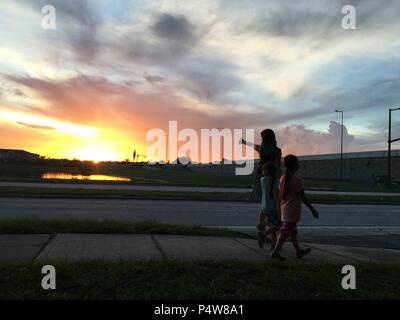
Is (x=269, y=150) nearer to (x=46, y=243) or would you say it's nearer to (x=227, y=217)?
(x=46, y=243)

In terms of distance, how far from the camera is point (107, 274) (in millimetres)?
4965

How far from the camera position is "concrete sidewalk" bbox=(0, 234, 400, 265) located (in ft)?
20.7

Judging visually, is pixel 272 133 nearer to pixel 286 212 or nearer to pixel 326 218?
pixel 286 212

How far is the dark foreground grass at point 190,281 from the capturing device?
14.5ft

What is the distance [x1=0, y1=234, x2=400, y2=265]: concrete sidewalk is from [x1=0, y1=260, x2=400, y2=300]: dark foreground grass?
2.37 feet

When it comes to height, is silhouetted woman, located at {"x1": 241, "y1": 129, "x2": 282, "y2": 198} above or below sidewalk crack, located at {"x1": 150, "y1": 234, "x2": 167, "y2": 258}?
above

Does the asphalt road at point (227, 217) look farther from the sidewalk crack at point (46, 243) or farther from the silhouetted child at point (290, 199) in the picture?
the sidewalk crack at point (46, 243)

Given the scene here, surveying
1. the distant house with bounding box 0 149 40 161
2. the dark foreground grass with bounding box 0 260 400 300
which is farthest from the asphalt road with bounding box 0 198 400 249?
the distant house with bounding box 0 149 40 161

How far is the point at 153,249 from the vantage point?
22.6ft

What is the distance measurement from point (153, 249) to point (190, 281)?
6.90ft

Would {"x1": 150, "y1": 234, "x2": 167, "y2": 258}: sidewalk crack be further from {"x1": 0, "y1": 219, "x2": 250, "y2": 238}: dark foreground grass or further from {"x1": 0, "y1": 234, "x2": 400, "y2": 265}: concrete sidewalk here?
{"x1": 0, "y1": 219, "x2": 250, "y2": 238}: dark foreground grass

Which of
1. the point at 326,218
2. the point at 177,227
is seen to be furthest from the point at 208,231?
the point at 326,218

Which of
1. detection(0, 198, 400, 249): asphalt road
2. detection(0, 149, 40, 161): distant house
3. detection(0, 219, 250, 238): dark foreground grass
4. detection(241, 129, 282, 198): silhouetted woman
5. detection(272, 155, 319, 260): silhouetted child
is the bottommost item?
detection(0, 198, 400, 249): asphalt road

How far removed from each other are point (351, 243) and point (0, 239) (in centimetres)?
651
